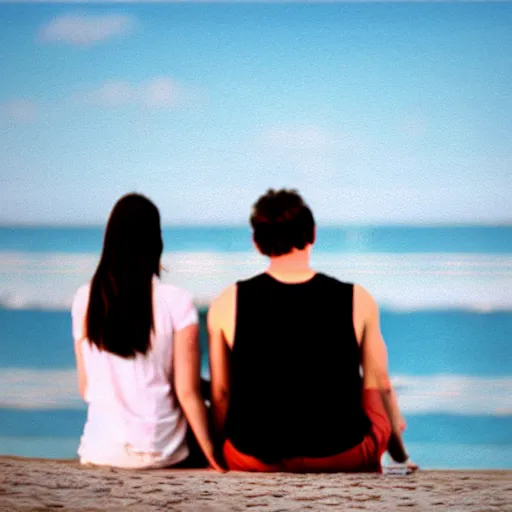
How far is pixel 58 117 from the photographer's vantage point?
497cm

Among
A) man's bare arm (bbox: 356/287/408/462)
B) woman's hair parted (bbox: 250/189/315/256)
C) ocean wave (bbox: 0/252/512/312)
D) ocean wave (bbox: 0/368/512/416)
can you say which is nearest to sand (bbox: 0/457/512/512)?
man's bare arm (bbox: 356/287/408/462)

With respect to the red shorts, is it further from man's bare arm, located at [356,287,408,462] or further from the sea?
the sea

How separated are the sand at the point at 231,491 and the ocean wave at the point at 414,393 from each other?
204 cm

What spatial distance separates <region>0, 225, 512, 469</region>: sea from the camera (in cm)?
447

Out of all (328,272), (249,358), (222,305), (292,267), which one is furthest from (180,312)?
(328,272)

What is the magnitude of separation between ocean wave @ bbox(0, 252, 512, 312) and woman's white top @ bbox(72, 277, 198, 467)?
103 inches

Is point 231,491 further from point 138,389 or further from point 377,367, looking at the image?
point 377,367

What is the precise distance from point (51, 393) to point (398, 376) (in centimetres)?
251

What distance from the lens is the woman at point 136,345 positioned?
103 inches

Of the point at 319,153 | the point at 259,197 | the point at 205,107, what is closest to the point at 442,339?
the point at 319,153

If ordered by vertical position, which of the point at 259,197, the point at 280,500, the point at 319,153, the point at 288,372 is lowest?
the point at 280,500

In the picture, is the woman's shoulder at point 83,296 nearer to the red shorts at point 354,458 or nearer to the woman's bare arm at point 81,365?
the woman's bare arm at point 81,365

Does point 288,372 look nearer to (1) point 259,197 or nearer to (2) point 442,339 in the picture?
(1) point 259,197

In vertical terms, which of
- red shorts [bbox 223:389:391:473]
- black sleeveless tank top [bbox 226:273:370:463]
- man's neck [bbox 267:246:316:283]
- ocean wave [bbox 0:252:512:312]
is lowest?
red shorts [bbox 223:389:391:473]
